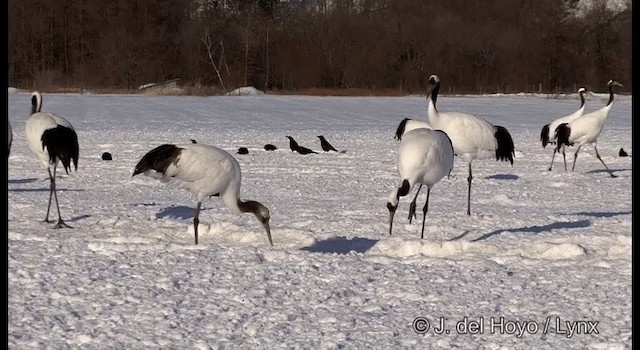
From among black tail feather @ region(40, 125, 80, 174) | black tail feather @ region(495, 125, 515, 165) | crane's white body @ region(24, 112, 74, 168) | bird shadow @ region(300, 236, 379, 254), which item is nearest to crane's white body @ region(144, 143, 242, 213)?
bird shadow @ region(300, 236, 379, 254)

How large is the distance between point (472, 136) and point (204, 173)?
4.40 meters

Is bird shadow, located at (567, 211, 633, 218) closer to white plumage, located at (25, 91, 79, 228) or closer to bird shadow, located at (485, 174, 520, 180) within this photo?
bird shadow, located at (485, 174, 520, 180)

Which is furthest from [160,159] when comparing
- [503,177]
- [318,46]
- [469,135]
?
[318,46]

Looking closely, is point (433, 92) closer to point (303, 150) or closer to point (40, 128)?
point (303, 150)

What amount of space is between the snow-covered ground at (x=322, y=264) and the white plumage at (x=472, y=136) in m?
0.56

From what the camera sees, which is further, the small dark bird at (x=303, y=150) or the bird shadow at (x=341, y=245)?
the small dark bird at (x=303, y=150)

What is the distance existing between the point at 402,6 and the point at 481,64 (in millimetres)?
11395

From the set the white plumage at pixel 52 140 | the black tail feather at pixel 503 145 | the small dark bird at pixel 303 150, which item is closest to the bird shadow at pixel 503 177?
the black tail feather at pixel 503 145

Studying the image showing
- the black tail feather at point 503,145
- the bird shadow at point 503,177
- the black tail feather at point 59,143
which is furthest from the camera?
the bird shadow at point 503,177

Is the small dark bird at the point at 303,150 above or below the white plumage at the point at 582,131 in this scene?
below

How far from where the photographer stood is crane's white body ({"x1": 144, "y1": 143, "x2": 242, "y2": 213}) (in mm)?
8234

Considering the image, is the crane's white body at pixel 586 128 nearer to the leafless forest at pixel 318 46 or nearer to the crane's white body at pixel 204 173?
the crane's white body at pixel 204 173

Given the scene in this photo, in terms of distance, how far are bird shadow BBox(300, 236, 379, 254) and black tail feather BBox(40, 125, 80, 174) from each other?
290 centimetres

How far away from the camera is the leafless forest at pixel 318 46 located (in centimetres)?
6183
